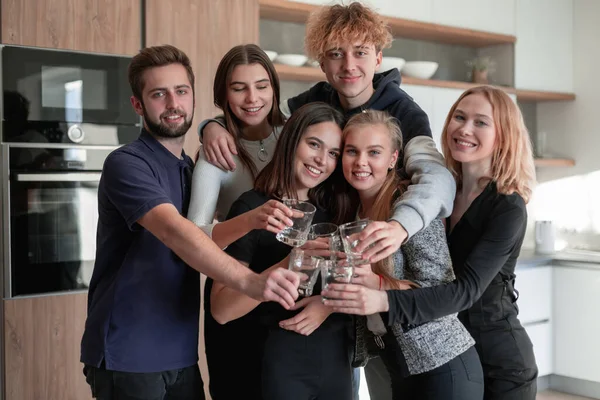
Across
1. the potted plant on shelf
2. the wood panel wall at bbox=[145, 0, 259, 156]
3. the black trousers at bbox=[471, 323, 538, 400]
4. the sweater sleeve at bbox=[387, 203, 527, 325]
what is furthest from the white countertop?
the sweater sleeve at bbox=[387, 203, 527, 325]

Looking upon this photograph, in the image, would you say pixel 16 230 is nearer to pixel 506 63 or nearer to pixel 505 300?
pixel 505 300

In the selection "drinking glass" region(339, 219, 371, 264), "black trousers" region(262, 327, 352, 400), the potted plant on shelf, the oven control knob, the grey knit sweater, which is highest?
the potted plant on shelf

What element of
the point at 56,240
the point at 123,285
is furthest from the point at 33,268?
the point at 123,285

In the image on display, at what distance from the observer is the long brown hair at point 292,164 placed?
1919 millimetres

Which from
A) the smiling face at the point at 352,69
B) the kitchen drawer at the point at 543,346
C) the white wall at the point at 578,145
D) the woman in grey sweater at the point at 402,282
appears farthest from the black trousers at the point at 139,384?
the white wall at the point at 578,145

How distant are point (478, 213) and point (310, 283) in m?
0.53

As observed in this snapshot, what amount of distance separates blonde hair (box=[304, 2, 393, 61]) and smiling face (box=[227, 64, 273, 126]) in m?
0.21

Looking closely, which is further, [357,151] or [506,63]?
[506,63]

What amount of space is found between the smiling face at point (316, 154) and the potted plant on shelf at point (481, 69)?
3352 millimetres

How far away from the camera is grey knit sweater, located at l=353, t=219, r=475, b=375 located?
1.79 m

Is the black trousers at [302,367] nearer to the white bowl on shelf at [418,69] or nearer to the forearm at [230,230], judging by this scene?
the forearm at [230,230]

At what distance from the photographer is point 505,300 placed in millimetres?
2059

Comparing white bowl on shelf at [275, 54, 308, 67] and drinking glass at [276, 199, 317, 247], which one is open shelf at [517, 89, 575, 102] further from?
drinking glass at [276, 199, 317, 247]

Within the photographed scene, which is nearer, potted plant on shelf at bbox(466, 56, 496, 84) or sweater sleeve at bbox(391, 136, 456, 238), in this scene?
sweater sleeve at bbox(391, 136, 456, 238)
